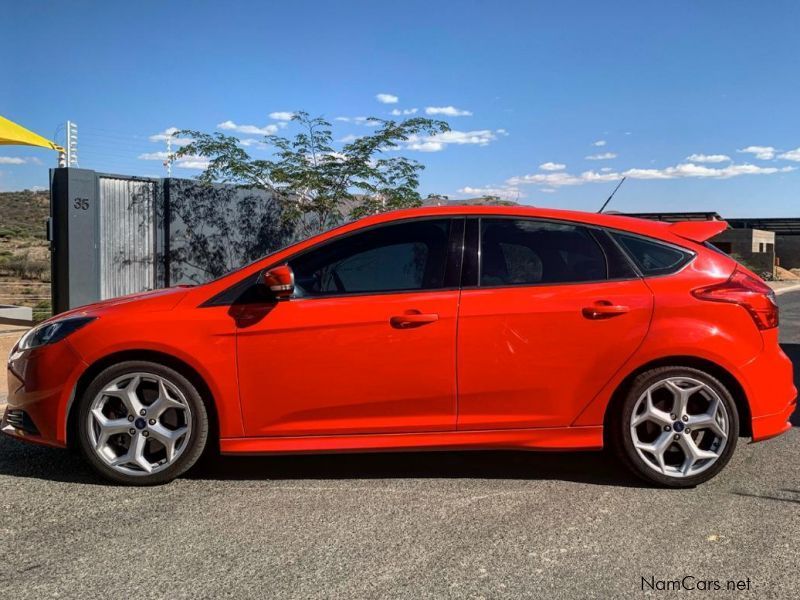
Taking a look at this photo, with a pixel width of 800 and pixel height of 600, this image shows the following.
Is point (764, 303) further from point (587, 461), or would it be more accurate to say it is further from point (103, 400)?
point (103, 400)

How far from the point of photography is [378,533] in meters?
3.49

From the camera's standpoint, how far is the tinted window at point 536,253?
4230mm

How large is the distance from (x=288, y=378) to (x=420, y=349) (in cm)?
79

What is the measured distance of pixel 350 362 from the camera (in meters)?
4.04

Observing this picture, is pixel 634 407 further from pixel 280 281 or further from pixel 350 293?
pixel 280 281

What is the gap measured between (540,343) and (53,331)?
2.92 metres

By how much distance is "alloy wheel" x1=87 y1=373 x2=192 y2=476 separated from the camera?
13.4 feet

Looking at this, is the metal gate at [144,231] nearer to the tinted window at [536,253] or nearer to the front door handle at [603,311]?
the tinted window at [536,253]

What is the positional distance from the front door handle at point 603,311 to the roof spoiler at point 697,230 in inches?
28.9

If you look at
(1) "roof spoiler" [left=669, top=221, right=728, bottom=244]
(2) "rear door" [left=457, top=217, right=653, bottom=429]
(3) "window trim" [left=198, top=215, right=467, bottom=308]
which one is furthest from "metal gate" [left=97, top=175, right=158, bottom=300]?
(1) "roof spoiler" [left=669, top=221, right=728, bottom=244]

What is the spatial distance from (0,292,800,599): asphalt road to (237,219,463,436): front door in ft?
1.41

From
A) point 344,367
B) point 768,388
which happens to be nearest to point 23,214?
point 344,367

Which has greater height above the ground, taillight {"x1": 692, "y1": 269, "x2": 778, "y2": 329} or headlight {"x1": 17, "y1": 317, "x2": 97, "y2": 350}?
taillight {"x1": 692, "y1": 269, "x2": 778, "y2": 329}

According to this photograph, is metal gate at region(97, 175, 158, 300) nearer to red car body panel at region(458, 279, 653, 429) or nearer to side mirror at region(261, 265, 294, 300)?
side mirror at region(261, 265, 294, 300)
